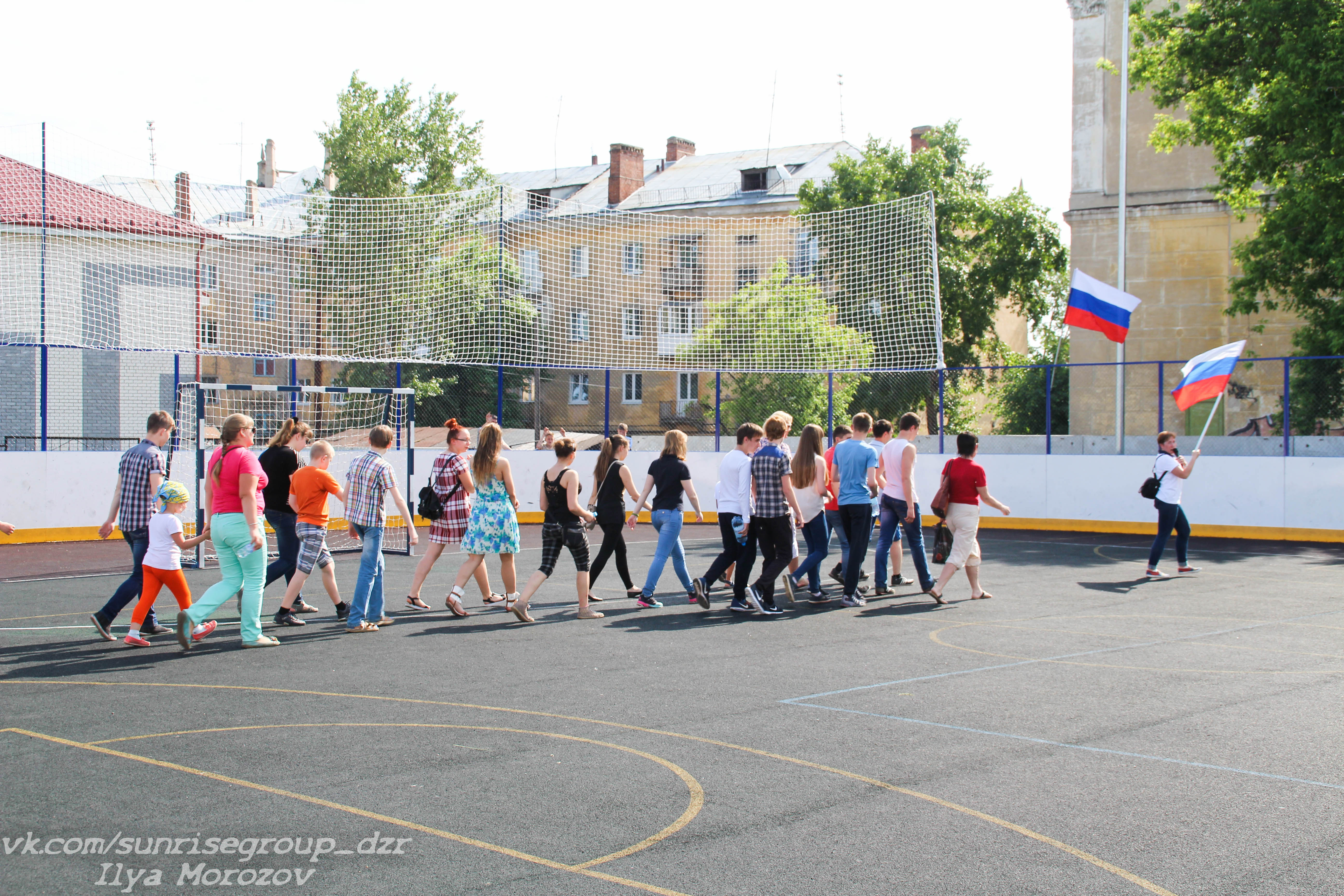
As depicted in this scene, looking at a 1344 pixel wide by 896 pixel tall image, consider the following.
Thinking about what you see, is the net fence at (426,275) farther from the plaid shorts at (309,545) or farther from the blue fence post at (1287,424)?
the plaid shorts at (309,545)

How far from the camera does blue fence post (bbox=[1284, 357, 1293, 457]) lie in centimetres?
1978

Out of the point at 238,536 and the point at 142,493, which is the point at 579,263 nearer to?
the point at 142,493

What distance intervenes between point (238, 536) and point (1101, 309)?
675 inches

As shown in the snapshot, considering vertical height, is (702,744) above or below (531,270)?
below

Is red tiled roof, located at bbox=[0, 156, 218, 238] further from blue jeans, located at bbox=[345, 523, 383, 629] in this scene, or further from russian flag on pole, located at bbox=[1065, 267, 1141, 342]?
russian flag on pole, located at bbox=[1065, 267, 1141, 342]

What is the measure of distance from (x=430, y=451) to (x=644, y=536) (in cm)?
504

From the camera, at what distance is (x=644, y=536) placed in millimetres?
19547

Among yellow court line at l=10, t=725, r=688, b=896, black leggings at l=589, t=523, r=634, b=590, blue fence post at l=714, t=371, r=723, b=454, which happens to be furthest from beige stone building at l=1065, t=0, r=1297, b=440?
yellow court line at l=10, t=725, r=688, b=896

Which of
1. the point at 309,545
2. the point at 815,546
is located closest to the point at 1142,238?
the point at 815,546

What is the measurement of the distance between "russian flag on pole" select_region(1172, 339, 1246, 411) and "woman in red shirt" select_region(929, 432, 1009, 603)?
254 inches

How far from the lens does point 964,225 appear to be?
4131cm

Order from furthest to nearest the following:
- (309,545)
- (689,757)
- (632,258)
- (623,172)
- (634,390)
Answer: (623,172), (634,390), (632,258), (309,545), (689,757)

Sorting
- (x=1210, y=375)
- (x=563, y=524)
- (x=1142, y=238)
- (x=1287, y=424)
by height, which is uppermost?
(x=1142, y=238)

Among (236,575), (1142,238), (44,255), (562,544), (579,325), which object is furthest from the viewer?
(1142,238)
